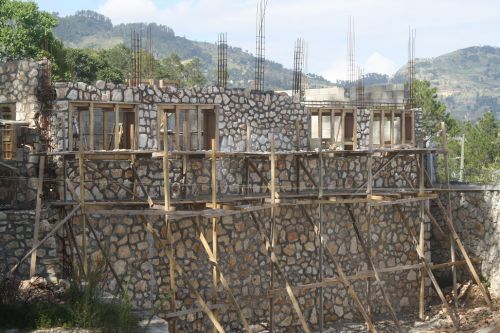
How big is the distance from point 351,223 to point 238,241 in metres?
4.10

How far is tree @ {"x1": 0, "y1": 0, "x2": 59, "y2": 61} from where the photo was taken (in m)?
34.6

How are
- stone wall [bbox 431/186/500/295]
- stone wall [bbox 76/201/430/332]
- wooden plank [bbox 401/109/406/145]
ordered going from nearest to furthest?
stone wall [bbox 76/201/430/332], stone wall [bbox 431/186/500/295], wooden plank [bbox 401/109/406/145]

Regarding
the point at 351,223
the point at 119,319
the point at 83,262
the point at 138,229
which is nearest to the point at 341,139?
the point at 351,223

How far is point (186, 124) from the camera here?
63.3 ft

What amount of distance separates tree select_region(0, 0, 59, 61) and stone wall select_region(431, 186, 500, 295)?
64.2 ft

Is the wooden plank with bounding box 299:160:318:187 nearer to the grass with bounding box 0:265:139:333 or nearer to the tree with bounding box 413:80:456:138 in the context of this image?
the grass with bounding box 0:265:139:333

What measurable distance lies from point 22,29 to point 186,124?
1900 centimetres

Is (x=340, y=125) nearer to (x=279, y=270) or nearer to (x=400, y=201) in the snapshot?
(x=400, y=201)

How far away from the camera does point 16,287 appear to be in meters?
13.5

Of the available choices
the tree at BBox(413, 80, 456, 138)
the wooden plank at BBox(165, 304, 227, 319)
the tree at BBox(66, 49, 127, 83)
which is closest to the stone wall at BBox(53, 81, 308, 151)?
the wooden plank at BBox(165, 304, 227, 319)

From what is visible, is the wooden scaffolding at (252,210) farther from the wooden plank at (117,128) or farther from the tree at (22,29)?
the tree at (22,29)

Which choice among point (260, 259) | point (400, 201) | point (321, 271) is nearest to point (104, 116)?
point (260, 259)

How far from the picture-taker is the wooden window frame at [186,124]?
18844 millimetres

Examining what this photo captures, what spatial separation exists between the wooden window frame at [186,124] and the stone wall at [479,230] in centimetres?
933
